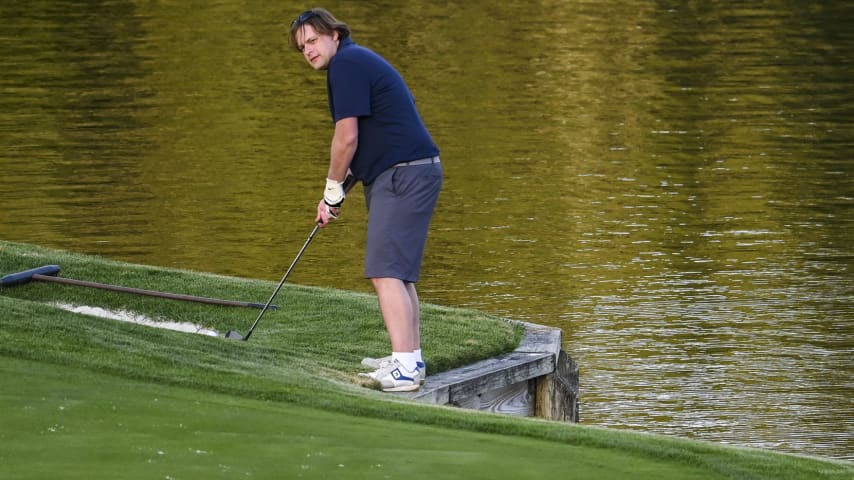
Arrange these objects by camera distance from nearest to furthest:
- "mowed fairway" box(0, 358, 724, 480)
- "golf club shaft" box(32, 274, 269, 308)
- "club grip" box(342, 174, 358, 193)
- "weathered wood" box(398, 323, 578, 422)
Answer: "mowed fairway" box(0, 358, 724, 480) → "club grip" box(342, 174, 358, 193) → "weathered wood" box(398, 323, 578, 422) → "golf club shaft" box(32, 274, 269, 308)

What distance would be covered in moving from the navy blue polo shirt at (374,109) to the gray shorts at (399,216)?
8 centimetres

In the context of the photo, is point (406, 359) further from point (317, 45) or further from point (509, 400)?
point (317, 45)

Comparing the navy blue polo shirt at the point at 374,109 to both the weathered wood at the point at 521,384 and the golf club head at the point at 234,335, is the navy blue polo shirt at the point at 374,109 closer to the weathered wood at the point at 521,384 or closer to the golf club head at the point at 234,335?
the weathered wood at the point at 521,384

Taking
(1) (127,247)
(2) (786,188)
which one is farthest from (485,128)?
(1) (127,247)

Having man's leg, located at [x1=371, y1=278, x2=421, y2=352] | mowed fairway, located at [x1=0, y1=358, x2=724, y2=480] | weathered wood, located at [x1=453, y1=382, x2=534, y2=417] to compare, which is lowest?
weathered wood, located at [x1=453, y1=382, x2=534, y2=417]

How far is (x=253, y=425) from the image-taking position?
718cm

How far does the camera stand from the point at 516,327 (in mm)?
11625

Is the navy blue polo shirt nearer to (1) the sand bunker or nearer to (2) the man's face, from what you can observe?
(2) the man's face

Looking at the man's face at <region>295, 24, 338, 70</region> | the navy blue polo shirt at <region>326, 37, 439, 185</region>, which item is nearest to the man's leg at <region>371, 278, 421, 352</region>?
the navy blue polo shirt at <region>326, 37, 439, 185</region>

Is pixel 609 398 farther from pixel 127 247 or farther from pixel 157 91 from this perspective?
pixel 157 91

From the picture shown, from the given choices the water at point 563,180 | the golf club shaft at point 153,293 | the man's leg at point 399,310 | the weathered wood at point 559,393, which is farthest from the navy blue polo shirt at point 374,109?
the water at point 563,180

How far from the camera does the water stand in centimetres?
1454

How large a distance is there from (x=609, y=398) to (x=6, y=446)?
24.1ft

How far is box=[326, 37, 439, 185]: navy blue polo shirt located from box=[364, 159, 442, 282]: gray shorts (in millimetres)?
81
